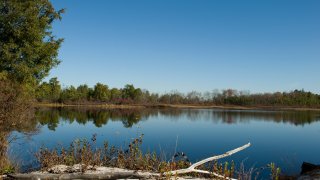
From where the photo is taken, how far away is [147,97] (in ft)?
483

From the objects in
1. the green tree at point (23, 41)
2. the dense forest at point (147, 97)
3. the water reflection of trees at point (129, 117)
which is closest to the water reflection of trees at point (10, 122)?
the green tree at point (23, 41)

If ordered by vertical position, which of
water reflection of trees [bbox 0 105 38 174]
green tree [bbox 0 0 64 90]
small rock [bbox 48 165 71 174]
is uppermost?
green tree [bbox 0 0 64 90]

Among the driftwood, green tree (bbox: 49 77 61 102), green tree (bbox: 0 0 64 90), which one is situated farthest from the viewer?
green tree (bbox: 49 77 61 102)

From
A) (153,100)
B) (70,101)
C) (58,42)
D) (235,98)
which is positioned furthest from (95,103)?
(58,42)

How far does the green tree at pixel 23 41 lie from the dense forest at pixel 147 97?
87.1m

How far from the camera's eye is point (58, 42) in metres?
16.8

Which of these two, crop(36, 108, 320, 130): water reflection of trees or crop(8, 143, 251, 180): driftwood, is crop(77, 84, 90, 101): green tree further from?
crop(8, 143, 251, 180): driftwood

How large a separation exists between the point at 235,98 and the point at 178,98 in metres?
26.7

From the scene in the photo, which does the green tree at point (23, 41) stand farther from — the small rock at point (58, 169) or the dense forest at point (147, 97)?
the dense forest at point (147, 97)

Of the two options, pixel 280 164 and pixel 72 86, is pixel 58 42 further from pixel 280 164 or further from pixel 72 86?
pixel 72 86

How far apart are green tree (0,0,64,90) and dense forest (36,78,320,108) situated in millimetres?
87084

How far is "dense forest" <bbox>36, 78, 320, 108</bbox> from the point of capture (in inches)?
4513

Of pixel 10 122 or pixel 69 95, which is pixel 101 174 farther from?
pixel 69 95

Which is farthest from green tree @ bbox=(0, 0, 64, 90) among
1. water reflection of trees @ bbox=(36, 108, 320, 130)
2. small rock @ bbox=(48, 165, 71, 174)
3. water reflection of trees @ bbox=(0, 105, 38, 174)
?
water reflection of trees @ bbox=(36, 108, 320, 130)
